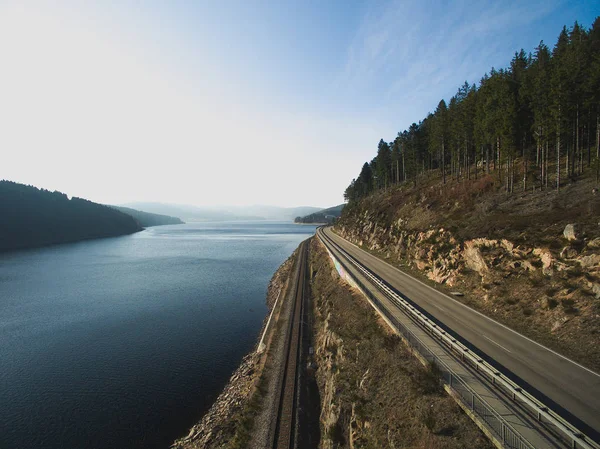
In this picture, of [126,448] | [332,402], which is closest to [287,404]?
[332,402]

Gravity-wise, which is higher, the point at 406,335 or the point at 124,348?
the point at 406,335

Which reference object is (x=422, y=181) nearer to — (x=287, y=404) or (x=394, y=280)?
(x=394, y=280)

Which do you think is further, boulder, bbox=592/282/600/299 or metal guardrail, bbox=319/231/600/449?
boulder, bbox=592/282/600/299

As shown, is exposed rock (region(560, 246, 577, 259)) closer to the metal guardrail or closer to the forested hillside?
the forested hillside

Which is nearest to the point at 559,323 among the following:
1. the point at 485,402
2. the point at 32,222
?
the point at 485,402

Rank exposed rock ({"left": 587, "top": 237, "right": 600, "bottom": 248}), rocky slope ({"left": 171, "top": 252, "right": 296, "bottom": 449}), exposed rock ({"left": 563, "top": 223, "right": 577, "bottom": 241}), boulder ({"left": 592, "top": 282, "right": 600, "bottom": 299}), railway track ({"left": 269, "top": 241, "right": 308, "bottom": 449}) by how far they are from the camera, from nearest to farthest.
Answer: railway track ({"left": 269, "top": 241, "right": 308, "bottom": 449}) → rocky slope ({"left": 171, "top": 252, "right": 296, "bottom": 449}) → boulder ({"left": 592, "top": 282, "right": 600, "bottom": 299}) → exposed rock ({"left": 587, "top": 237, "right": 600, "bottom": 248}) → exposed rock ({"left": 563, "top": 223, "right": 577, "bottom": 241})

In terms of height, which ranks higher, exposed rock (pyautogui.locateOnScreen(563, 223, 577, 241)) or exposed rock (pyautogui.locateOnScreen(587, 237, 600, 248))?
exposed rock (pyautogui.locateOnScreen(563, 223, 577, 241))

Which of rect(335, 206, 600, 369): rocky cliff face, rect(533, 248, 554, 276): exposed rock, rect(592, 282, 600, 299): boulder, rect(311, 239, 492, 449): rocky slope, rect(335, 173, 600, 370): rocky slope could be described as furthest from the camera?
rect(533, 248, 554, 276): exposed rock

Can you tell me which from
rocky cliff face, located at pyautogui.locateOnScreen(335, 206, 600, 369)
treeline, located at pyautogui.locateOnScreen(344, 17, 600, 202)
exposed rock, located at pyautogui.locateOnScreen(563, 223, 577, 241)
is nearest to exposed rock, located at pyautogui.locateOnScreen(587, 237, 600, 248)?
rocky cliff face, located at pyautogui.locateOnScreen(335, 206, 600, 369)
